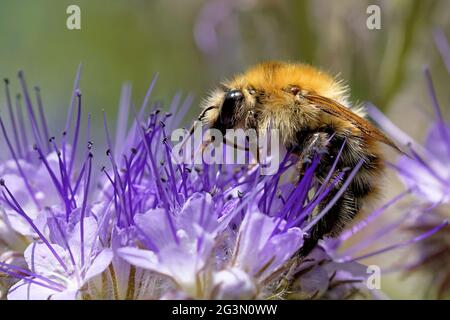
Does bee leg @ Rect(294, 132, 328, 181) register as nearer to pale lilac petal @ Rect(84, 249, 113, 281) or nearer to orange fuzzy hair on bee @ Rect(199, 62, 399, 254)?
orange fuzzy hair on bee @ Rect(199, 62, 399, 254)

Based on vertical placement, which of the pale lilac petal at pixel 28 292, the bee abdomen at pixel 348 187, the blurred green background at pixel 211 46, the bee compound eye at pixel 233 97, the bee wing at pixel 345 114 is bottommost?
the pale lilac petal at pixel 28 292

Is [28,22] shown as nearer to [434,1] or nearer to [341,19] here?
[341,19]

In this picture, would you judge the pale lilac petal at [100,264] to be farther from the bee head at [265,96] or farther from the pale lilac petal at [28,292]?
the bee head at [265,96]

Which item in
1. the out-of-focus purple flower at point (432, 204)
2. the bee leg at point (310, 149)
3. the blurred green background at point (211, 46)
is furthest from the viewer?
the blurred green background at point (211, 46)

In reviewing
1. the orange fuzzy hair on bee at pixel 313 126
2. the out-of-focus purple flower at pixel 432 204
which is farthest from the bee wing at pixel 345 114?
the out-of-focus purple flower at pixel 432 204

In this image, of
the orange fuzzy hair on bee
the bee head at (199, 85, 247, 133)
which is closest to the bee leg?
the orange fuzzy hair on bee

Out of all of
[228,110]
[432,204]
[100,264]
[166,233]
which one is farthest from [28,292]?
[432,204]
